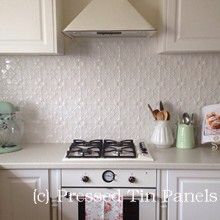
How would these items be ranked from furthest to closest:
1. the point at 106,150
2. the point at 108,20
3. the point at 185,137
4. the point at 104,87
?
the point at 104,87, the point at 185,137, the point at 106,150, the point at 108,20

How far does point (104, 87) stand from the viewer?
7.45 feet

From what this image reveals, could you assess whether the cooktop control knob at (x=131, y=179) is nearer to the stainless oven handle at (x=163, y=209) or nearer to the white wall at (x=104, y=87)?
the stainless oven handle at (x=163, y=209)

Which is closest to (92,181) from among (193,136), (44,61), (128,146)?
(128,146)

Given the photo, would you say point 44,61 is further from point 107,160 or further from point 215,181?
point 215,181

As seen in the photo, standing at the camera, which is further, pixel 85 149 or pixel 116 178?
pixel 85 149

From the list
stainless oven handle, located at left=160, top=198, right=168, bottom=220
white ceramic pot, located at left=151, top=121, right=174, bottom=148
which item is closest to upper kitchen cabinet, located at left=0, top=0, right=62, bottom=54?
Result: white ceramic pot, located at left=151, top=121, right=174, bottom=148

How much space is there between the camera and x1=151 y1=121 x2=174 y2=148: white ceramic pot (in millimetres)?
2115

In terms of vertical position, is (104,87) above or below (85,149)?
above

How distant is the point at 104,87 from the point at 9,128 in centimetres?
72

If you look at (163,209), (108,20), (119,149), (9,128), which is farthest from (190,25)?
(9,128)

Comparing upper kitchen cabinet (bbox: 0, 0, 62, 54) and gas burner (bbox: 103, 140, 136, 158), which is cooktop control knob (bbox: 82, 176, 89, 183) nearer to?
gas burner (bbox: 103, 140, 136, 158)

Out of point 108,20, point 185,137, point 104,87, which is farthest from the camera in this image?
point 104,87

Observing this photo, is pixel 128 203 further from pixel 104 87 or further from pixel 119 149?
pixel 104 87

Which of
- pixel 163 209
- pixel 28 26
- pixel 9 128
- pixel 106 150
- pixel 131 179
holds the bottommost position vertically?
pixel 163 209
